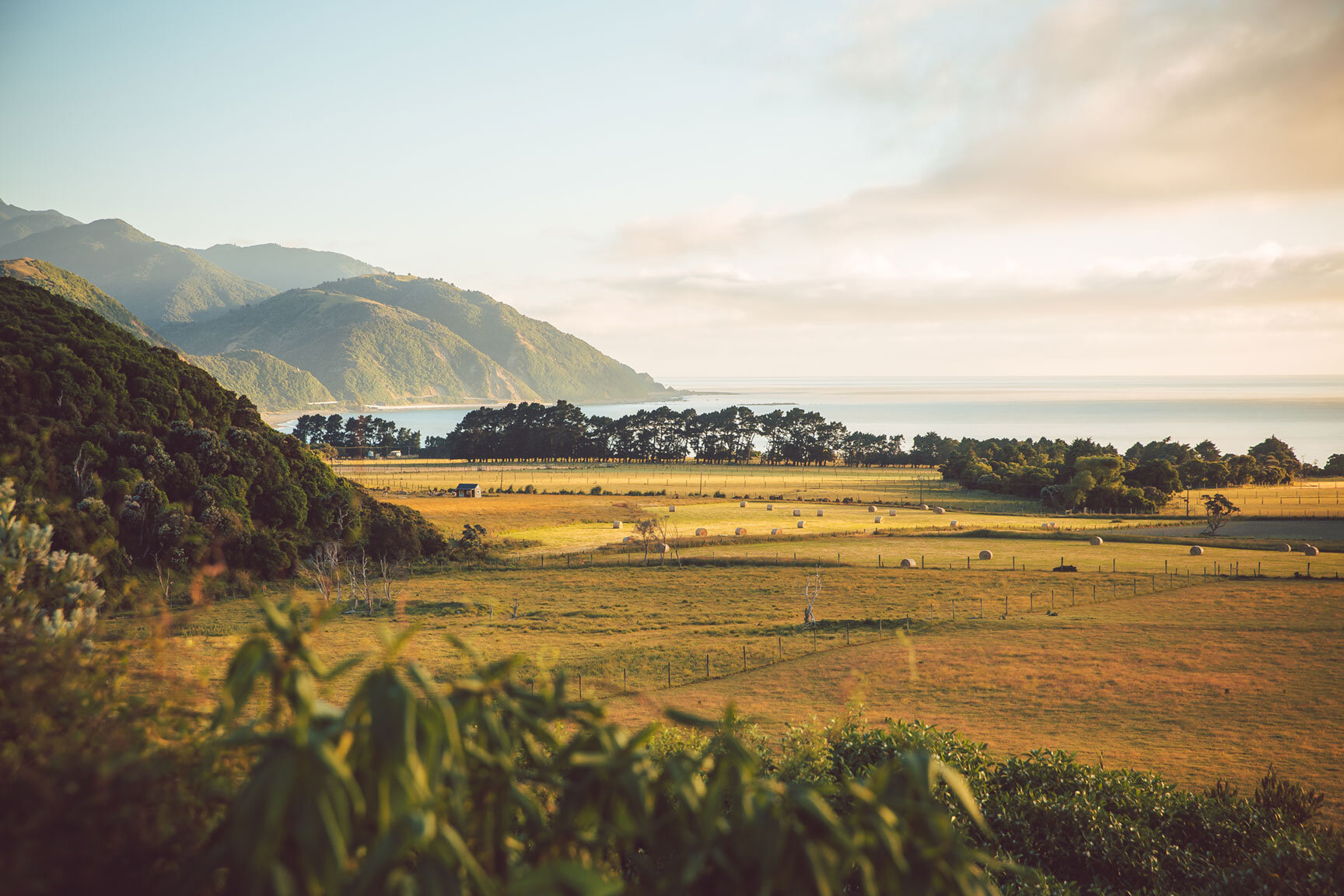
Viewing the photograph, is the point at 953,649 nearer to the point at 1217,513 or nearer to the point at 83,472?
the point at 83,472

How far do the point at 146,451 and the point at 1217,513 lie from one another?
94639 mm

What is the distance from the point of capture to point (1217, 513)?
8081 centimetres

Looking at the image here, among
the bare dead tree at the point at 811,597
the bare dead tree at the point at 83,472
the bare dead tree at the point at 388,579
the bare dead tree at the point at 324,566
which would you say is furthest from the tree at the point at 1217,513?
the bare dead tree at the point at 83,472

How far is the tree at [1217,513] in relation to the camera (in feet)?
260

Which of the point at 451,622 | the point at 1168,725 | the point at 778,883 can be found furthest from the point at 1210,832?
the point at 451,622

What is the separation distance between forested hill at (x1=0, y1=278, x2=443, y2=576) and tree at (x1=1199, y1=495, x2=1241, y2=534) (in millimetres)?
82536

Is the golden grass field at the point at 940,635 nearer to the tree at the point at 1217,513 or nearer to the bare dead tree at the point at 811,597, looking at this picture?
the bare dead tree at the point at 811,597

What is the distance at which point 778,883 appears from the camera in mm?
2607

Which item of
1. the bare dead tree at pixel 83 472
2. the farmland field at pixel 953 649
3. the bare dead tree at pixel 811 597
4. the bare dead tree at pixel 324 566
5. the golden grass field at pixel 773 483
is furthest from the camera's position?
the golden grass field at pixel 773 483

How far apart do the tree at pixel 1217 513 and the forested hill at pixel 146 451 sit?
82536 millimetres

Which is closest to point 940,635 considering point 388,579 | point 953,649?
point 953,649

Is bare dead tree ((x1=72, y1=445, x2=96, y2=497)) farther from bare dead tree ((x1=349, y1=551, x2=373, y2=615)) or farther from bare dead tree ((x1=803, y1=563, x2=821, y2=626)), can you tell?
bare dead tree ((x1=803, y1=563, x2=821, y2=626))

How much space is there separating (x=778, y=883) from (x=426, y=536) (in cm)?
6347

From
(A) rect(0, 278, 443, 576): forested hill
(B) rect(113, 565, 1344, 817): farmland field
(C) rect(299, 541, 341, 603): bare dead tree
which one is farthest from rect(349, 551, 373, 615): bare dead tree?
(B) rect(113, 565, 1344, 817): farmland field
